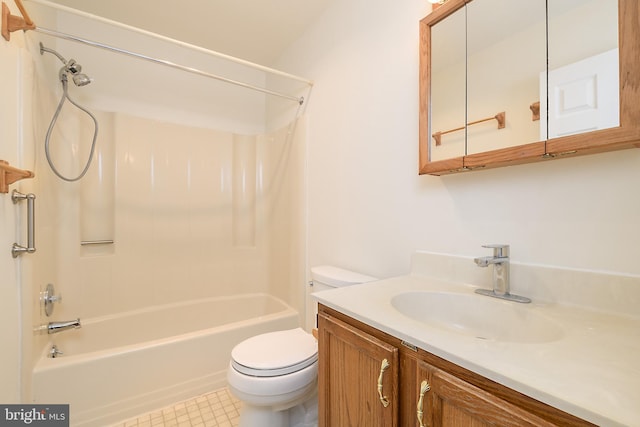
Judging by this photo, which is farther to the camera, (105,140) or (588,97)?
(105,140)

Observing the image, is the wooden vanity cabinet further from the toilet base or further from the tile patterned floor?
the tile patterned floor

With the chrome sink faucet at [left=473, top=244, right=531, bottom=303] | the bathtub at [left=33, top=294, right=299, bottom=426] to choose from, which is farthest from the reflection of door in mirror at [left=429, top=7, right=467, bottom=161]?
the bathtub at [left=33, top=294, right=299, bottom=426]

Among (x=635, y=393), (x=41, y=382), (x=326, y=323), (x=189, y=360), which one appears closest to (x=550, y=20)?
(x=635, y=393)

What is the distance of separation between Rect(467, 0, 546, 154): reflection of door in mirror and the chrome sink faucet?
36cm

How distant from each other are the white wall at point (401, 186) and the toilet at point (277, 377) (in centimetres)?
36

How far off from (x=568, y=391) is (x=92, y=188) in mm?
2641

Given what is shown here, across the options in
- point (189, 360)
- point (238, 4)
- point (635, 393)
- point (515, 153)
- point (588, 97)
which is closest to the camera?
point (635, 393)

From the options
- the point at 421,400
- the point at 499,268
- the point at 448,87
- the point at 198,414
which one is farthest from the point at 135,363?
the point at 448,87

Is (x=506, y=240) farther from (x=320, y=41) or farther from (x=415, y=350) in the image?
(x=320, y=41)

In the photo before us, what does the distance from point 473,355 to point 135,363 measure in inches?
67.5

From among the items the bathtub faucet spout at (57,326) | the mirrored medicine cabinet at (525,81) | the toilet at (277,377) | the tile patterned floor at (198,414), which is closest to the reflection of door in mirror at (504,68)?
the mirrored medicine cabinet at (525,81)

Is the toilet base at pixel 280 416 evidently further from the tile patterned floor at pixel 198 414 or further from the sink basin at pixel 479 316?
the sink basin at pixel 479 316

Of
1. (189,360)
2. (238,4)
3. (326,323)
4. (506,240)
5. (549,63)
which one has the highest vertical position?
(238,4)

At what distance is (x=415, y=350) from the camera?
0.68 metres
